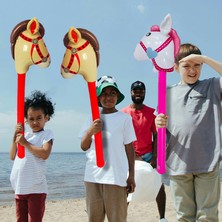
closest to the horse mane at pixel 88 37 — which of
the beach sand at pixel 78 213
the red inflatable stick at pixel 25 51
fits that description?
the red inflatable stick at pixel 25 51

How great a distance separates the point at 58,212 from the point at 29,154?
145 inches

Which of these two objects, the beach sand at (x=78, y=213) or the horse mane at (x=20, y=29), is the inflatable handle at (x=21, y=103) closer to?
the horse mane at (x=20, y=29)

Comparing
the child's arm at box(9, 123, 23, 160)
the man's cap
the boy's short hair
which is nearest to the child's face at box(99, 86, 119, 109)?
the boy's short hair

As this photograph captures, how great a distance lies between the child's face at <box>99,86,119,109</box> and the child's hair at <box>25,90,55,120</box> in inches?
22.8

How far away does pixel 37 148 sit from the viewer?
308 centimetres

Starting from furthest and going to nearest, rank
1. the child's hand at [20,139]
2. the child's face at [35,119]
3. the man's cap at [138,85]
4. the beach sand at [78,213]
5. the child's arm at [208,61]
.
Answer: the beach sand at [78,213] < the man's cap at [138,85] < the child's face at [35,119] < the child's hand at [20,139] < the child's arm at [208,61]

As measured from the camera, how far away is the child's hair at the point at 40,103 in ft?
10.8

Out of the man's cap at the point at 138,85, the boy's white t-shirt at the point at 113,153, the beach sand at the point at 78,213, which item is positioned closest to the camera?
the boy's white t-shirt at the point at 113,153

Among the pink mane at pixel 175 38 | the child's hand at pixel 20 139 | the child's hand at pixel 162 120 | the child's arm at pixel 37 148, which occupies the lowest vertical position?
the child's arm at pixel 37 148

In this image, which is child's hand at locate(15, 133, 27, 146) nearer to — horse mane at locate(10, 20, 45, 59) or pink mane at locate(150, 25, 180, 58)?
horse mane at locate(10, 20, 45, 59)

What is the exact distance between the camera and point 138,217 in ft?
18.4

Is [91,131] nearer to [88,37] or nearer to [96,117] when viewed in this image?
[96,117]

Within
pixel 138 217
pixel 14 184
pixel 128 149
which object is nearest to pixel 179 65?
pixel 128 149

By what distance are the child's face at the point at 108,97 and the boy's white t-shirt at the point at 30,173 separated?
0.56m
